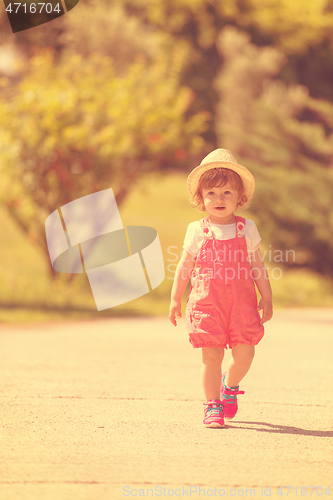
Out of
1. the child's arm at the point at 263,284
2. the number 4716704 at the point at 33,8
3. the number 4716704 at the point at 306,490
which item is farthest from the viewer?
the number 4716704 at the point at 33,8

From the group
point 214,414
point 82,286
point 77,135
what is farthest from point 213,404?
point 82,286

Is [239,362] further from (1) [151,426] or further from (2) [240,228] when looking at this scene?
(2) [240,228]

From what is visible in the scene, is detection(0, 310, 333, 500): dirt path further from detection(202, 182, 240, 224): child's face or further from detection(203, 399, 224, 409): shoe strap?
detection(202, 182, 240, 224): child's face

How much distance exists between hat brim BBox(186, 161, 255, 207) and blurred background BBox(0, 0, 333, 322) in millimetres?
5118

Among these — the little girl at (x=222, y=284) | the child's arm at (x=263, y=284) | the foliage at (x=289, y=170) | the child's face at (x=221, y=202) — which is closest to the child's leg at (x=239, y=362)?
the little girl at (x=222, y=284)

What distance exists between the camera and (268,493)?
2434 millimetres

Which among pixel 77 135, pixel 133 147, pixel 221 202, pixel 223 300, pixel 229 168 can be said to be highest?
pixel 229 168

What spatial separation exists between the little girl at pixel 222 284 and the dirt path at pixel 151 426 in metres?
0.27

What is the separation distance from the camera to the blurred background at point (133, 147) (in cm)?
992

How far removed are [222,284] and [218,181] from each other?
2.00 ft

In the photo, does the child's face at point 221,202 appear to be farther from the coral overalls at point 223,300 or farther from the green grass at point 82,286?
the green grass at point 82,286

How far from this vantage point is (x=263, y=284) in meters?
3.72

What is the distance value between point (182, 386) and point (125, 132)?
690cm

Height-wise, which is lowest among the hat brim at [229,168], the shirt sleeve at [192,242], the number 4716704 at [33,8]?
the shirt sleeve at [192,242]
